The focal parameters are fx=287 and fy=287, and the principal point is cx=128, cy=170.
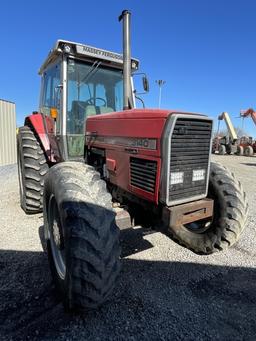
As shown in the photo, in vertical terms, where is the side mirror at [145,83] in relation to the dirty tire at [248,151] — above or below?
above

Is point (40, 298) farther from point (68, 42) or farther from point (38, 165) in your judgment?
point (68, 42)

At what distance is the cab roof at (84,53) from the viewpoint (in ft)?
12.1

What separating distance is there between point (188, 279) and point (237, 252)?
1.01 m

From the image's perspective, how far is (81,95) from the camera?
393 centimetres

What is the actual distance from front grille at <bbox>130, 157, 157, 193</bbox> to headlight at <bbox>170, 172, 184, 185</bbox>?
0.15 meters

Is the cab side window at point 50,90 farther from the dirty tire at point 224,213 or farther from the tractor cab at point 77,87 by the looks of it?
the dirty tire at point 224,213

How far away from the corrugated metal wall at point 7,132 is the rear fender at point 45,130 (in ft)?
33.1

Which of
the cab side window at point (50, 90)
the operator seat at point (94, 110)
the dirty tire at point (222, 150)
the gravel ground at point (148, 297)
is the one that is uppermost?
the cab side window at point (50, 90)

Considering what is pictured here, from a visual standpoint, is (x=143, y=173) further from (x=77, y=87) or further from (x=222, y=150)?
(x=222, y=150)

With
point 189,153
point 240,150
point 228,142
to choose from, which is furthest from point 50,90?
point 228,142

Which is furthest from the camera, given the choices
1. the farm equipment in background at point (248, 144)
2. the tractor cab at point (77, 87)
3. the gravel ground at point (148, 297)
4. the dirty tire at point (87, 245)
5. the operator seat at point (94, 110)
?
the farm equipment in background at point (248, 144)

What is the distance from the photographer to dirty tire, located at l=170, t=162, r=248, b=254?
2992 millimetres

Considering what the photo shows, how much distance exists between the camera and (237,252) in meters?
3.63

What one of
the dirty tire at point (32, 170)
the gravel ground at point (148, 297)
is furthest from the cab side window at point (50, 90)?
the gravel ground at point (148, 297)
